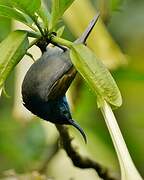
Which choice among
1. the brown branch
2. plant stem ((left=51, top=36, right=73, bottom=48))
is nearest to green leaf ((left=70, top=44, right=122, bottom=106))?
plant stem ((left=51, top=36, right=73, bottom=48))

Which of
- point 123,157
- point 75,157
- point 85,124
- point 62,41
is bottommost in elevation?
point 85,124

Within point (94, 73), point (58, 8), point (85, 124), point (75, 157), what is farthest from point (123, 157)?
point (85, 124)

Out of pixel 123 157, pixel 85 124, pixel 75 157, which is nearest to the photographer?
pixel 123 157

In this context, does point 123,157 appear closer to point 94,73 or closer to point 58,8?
point 94,73

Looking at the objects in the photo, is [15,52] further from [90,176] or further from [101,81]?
[90,176]

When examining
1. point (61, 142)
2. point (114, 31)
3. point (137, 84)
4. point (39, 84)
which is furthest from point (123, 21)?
point (39, 84)

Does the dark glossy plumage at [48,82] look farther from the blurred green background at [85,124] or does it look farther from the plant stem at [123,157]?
the blurred green background at [85,124]

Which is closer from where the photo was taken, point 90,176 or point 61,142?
point 61,142
